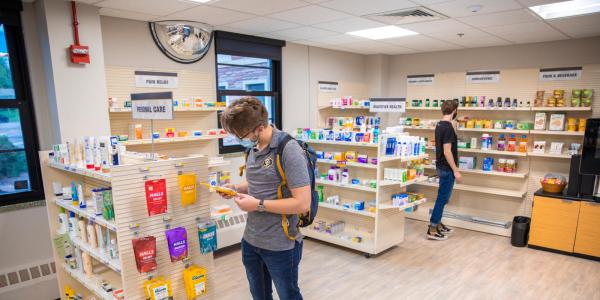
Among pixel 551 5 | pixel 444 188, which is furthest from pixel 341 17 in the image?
pixel 444 188

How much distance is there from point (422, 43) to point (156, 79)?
4018 millimetres

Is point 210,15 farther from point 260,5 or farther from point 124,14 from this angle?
point 124,14

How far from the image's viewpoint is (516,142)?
5.74 meters

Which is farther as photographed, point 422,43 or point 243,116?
point 422,43

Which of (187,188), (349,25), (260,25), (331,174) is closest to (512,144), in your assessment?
(331,174)

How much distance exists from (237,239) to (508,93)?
16.0 feet

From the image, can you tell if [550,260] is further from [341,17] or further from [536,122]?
[341,17]

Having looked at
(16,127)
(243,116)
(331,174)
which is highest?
(243,116)

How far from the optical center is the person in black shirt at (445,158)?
4961 mm

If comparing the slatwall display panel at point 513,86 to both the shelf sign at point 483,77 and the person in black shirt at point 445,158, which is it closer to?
the shelf sign at point 483,77

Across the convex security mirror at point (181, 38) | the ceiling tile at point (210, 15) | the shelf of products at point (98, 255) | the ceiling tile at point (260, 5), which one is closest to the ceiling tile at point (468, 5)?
the ceiling tile at point (260, 5)

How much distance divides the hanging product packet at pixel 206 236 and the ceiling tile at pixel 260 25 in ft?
8.25

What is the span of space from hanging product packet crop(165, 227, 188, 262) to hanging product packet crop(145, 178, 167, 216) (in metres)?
0.16

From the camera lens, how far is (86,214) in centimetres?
265
